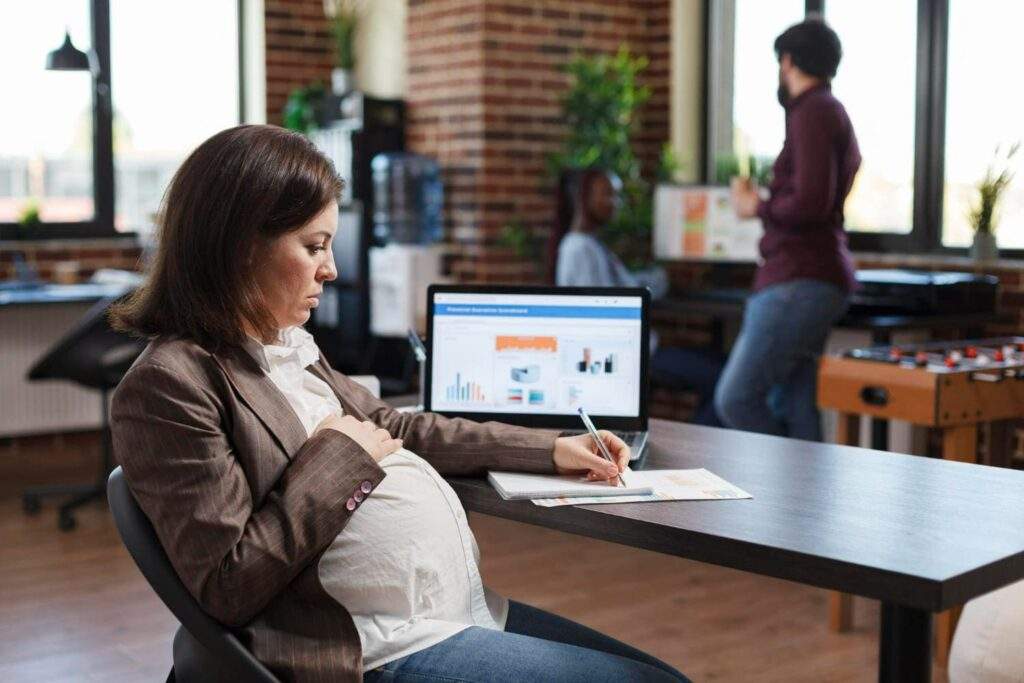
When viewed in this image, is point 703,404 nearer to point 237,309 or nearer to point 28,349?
point 28,349

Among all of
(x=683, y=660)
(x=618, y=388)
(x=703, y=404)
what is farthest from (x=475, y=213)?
(x=618, y=388)

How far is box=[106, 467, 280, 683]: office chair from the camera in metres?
1.53

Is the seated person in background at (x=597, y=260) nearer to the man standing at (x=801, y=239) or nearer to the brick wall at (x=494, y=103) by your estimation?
the brick wall at (x=494, y=103)

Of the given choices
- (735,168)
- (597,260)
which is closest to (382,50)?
(735,168)

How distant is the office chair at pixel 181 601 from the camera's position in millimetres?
1525

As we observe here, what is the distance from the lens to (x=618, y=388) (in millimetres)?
2369

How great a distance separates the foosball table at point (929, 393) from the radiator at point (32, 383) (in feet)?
11.5

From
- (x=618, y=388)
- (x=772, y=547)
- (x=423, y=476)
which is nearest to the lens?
(x=772, y=547)

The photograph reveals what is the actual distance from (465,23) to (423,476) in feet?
13.9

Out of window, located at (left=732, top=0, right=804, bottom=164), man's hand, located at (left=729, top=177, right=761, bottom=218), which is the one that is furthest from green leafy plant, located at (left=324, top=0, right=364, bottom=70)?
man's hand, located at (left=729, top=177, right=761, bottom=218)

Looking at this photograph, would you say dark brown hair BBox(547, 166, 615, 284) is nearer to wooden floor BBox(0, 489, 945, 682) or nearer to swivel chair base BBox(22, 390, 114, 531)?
wooden floor BBox(0, 489, 945, 682)

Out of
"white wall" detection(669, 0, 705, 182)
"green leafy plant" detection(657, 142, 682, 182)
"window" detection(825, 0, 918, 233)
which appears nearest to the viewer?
"window" detection(825, 0, 918, 233)

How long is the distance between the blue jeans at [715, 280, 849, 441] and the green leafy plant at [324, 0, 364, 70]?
3.12 meters

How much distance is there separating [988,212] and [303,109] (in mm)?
3269
